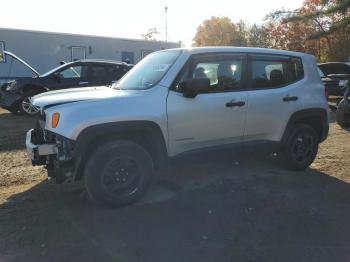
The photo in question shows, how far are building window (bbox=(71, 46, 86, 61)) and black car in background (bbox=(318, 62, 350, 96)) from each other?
33.0 feet

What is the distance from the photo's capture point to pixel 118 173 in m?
4.88

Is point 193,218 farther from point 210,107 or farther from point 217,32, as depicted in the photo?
point 217,32

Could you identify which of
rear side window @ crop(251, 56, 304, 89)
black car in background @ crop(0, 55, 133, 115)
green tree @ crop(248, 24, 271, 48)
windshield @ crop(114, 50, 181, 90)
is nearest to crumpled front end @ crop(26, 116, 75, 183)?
windshield @ crop(114, 50, 181, 90)

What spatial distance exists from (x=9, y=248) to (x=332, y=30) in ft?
88.2

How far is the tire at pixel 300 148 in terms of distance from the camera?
6383 mm

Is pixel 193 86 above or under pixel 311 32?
under

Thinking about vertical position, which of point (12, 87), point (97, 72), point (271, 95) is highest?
point (97, 72)

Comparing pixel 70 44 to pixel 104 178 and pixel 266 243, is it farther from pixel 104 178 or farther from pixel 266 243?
pixel 266 243

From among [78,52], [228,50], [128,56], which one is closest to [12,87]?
[78,52]

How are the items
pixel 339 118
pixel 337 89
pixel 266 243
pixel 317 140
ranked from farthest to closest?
pixel 337 89, pixel 339 118, pixel 317 140, pixel 266 243

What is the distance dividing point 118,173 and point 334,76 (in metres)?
11.4

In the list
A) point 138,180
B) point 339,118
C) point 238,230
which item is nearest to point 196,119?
point 138,180

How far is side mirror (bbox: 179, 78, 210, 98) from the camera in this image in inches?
196

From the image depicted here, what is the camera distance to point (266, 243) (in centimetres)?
413
